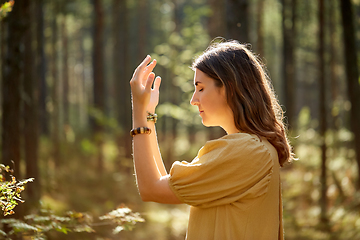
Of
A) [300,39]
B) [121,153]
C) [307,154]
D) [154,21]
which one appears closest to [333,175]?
[307,154]

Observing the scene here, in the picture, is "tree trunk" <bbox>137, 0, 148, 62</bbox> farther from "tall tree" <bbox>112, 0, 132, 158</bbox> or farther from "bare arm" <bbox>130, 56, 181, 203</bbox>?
"bare arm" <bbox>130, 56, 181, 203</bbox>

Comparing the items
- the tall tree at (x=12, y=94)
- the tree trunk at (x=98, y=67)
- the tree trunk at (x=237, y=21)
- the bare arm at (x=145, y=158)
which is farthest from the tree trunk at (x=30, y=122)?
the bare arm at (x=145, y=158)

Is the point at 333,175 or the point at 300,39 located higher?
the point at 300,39

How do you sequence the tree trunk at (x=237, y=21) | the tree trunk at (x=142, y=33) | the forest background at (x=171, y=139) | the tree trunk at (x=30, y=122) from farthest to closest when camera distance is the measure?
the tree trunk at (x=142, y=33)
the tree trunk at (x=30, y=122)
the forest background at (x=171, y=139)
the tree trunk at (x=237, y=21)

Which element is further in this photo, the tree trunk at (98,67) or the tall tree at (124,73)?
the tall tree at (124,73)

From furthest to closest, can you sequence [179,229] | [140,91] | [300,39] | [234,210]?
[300,39], [179,229], [140,91], [234,210]

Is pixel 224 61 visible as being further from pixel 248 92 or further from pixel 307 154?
pixel 307 154

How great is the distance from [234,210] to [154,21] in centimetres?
2845

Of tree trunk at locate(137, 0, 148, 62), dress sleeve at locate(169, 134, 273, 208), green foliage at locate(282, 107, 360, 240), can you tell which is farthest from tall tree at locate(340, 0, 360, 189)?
tree trunk at locate(137, 0, 148, 62)

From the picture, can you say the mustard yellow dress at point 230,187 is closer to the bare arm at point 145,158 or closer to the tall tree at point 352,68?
the bare arm at point 145,158

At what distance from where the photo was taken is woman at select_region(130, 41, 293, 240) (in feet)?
6.31

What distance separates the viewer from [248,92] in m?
2.13

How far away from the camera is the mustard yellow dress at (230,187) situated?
1.92 meters

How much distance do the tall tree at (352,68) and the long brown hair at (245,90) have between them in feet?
20.9
